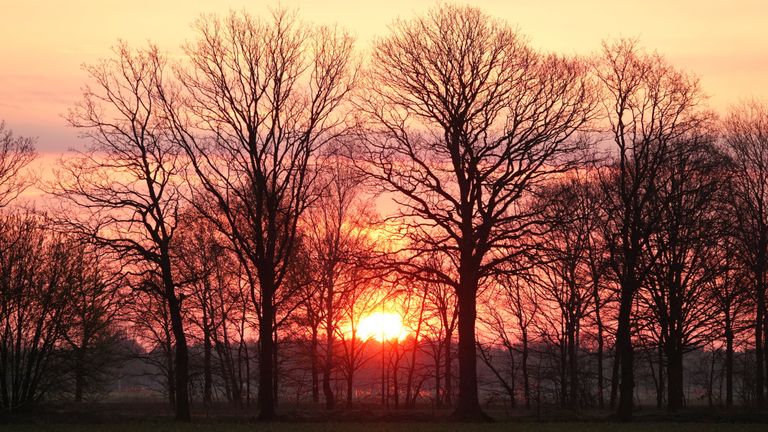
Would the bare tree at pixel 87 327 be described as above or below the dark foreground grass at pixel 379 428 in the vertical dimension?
above

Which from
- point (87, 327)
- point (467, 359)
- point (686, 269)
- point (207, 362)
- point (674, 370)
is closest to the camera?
point (467, 359)

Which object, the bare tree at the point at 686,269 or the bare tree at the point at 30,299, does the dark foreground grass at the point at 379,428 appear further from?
the bare tree at the point at 686,269

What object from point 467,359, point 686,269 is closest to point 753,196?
point 686,269

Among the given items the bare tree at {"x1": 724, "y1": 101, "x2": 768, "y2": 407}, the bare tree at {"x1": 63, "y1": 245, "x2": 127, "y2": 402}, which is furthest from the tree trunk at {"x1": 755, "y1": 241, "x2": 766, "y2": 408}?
the bare tree at {"x1": 63, "y1": 245, "x2": 127, "y2": 402}

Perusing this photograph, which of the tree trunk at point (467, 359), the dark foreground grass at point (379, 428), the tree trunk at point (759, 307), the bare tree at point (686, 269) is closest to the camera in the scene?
the dark foreground grass at point (379, 428)

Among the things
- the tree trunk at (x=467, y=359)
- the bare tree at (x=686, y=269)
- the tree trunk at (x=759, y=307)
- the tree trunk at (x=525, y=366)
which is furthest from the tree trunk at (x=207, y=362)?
the tree trunk at (x=759, y=307)

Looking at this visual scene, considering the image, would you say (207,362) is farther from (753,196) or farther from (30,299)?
(753,196)

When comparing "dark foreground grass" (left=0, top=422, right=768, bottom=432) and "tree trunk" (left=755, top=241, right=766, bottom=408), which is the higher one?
"tree trunk" (left=755, top=241, right=766, bottom=408)

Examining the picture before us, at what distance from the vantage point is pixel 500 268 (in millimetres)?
36562

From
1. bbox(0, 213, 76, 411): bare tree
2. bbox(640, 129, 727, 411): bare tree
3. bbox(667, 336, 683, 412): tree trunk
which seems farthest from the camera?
bbox(667, 336, 683, 412): tree trunk

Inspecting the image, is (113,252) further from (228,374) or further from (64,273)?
(228,374)

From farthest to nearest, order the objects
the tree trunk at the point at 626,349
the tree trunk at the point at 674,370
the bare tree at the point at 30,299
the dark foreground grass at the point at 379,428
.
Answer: the tree trunk at the point at 674,370 < the bare tree at the point at 30,299 < the tree trunk at the point at 626,349 < the dark foreground grass at the point at 379,428

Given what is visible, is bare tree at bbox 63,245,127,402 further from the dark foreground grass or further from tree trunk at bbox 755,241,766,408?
tree trunk at bbox 755,241,766,408

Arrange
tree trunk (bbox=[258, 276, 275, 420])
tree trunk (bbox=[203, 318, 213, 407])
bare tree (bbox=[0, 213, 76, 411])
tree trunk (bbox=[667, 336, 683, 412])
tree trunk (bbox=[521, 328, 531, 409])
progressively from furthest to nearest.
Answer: tree trunk (bbox=[521, 328, 531, 409]), tree trunk (bbox=[203, 318, 213, 407]), tree trunk (bbox=[667, 336, 683, 412]), bare tree (bbox=[0, 213, 76, 411]), tree trunk (bbox=[258, 276, 275, 420])
